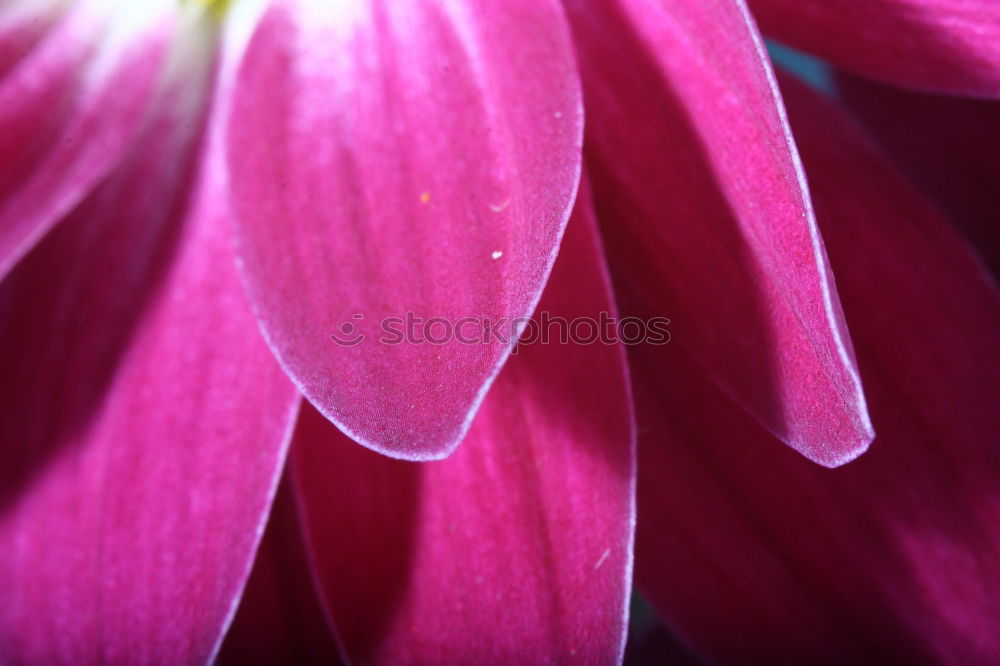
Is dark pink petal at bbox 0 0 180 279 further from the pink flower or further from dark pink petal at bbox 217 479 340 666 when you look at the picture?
dark pink petal at bbox 217 479 340 666

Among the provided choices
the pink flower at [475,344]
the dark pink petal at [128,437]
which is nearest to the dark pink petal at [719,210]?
the pink flower at [475,344]

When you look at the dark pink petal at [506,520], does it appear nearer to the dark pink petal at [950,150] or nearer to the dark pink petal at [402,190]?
the dark pink petal at [402,190]

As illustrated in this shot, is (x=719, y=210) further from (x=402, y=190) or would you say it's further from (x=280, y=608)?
(x=280, y=608)

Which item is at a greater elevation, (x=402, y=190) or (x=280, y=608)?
(x=402, y=190)

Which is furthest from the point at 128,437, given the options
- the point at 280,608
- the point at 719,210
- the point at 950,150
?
the point at 950,150

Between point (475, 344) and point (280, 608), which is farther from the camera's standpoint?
point (280, 608)

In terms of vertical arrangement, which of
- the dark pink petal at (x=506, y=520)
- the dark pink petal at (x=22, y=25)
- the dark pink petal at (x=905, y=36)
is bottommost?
the dark pink petal at (x=506, y=520)
